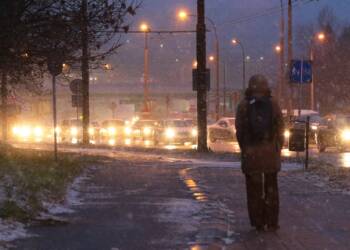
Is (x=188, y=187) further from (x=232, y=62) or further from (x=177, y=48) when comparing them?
(x=232, y=62)

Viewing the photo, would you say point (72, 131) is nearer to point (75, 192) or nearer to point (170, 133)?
point (170, 133)

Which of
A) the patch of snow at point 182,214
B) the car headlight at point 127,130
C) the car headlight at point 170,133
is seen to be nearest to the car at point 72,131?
the car headlight at point 127,130

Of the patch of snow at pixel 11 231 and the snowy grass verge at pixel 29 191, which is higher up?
the snowy grass verge at pixel 29 191

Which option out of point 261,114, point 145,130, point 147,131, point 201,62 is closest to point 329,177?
point 261,114

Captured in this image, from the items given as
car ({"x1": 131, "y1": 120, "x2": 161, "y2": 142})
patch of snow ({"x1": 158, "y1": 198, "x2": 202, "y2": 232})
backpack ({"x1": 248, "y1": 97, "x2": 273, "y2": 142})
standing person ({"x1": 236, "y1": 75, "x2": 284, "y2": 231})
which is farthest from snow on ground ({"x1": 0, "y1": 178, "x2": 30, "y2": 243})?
car ({"x1": 131, "y1": 120, "x2": 161, "y2": 142})

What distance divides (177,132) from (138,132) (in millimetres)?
9158

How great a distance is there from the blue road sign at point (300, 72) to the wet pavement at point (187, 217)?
16.3ft

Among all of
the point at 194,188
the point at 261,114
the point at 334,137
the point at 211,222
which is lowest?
the point at 211,222

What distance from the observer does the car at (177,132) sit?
43.6 meters

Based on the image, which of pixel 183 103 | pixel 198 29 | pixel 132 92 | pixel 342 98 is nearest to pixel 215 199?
pixel 198 29

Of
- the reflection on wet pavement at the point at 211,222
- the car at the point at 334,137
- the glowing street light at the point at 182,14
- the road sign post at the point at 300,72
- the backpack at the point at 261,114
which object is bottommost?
the reflection on wet pavement at the point at 211,222

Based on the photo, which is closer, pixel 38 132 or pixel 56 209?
pixel 56 209

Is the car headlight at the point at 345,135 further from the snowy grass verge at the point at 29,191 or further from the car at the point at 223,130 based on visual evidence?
the snowy grass verge at the point at 29,191

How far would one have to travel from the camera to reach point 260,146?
9648 millimetres
